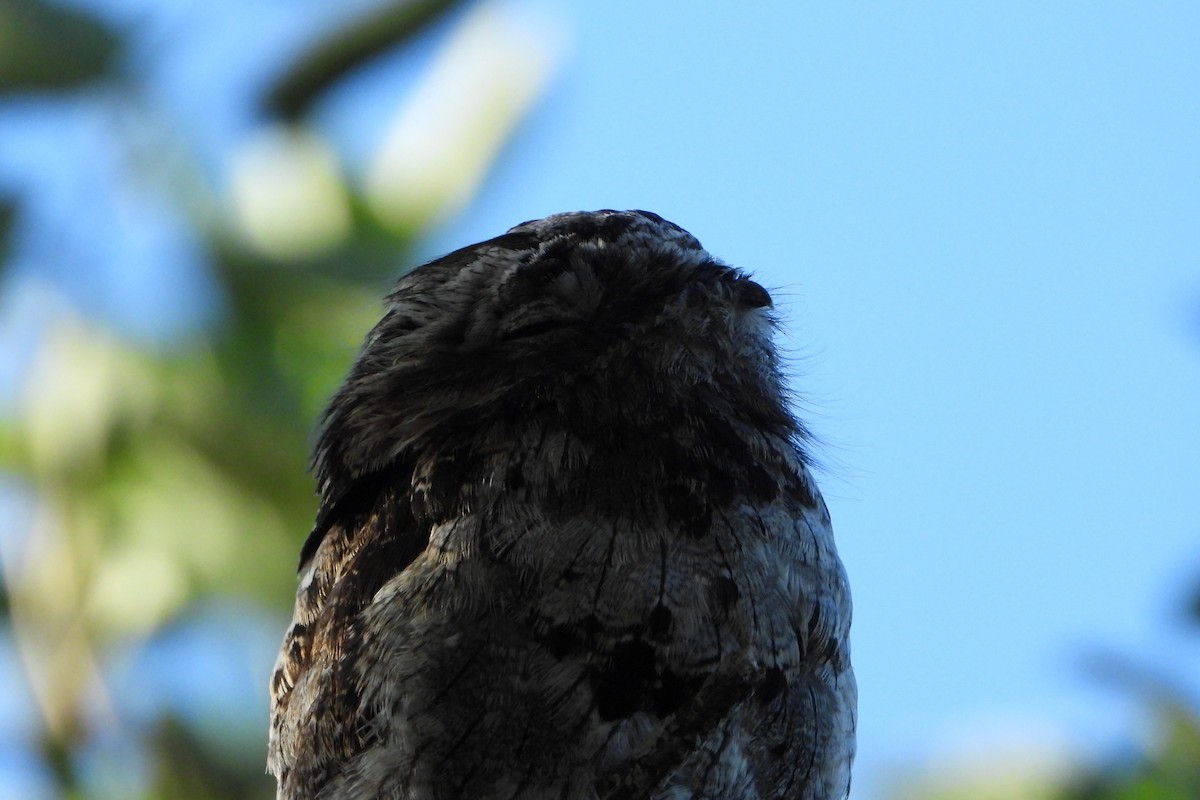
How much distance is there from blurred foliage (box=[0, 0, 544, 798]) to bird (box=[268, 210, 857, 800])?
10.2ft

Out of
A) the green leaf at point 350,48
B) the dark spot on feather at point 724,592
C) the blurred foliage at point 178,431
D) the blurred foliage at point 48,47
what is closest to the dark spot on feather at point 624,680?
the dark spot on feather at point 724,592

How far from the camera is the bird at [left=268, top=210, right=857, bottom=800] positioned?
1.70 meters

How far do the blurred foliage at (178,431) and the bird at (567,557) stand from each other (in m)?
3.11

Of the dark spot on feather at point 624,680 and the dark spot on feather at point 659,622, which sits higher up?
the dark spot on feather at point 659,622

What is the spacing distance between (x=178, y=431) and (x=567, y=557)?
16.1 ft

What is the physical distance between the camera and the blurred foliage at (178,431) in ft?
18.8

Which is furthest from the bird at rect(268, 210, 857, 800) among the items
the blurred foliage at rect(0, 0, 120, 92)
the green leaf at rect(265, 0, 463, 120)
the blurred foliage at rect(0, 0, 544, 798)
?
the blurred foliage at rect(0, 0, 120, 92)

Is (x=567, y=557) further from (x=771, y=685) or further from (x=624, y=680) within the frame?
(x=771, y=685)

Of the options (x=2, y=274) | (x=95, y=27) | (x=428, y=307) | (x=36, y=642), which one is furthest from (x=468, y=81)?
(x=428, y=307)

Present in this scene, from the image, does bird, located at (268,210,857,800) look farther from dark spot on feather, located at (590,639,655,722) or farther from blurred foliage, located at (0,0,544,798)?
blurred foliage, located at (0,0,544,798)

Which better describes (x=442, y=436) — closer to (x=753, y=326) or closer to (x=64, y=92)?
(x=753, y=326)

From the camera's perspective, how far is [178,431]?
247 inches

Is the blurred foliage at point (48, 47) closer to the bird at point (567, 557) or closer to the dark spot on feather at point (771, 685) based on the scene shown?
the bird at point (567, 557)

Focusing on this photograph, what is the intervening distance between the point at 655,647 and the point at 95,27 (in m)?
5.86
